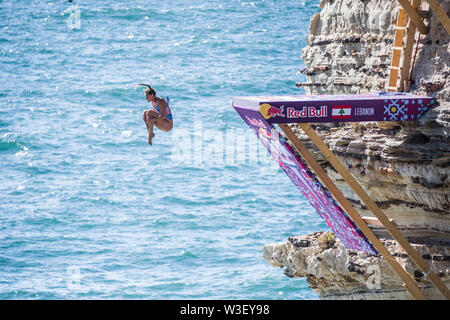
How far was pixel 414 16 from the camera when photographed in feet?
34.0

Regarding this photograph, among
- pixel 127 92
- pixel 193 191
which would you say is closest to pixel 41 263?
pixel 193 191

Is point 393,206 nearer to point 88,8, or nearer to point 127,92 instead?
point 127,92

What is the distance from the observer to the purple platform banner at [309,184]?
34.9ft

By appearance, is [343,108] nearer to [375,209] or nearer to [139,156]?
[375,209]

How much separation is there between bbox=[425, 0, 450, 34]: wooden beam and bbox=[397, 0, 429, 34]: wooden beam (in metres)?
0.45

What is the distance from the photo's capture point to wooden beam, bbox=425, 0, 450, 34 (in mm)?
9727

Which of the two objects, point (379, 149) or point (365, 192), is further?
point (379, 149)

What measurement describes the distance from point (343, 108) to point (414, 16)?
4.98 ft

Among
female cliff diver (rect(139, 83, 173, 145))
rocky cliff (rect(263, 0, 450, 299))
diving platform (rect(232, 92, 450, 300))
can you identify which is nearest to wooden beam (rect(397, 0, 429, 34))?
rocky cliff (rect(263, 0, 450, 299))

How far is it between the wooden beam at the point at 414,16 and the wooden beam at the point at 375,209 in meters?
1.95

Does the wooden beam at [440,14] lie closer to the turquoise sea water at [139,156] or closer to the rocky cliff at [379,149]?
the rocky cliff at [379,149]

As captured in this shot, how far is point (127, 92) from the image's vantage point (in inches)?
2058

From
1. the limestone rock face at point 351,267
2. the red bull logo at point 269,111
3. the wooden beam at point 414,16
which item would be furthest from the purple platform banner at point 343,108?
the limestone rock face at point 351,267

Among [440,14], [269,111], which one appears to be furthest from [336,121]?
[440,14]
